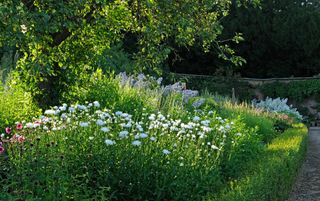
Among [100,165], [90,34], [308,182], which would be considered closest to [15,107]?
[90,34]

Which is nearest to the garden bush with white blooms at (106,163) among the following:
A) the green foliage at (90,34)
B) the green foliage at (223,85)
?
the green foliage at (90,34)

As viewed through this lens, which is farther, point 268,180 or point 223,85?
point 223,85

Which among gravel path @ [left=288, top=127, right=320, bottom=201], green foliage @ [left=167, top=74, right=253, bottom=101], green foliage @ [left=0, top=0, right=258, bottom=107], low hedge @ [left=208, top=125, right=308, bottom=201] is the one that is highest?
green foliage @ [left=0, top=0, right=258, bottom=107]

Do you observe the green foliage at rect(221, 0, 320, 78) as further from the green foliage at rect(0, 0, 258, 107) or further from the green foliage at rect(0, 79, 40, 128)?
the green foliage at rect(0, 79, 40, 128)

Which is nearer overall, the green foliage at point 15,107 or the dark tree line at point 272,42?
the green foliage at point 15,107

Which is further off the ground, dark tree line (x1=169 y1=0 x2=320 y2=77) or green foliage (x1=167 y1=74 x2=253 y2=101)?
dark tree line (x1=169 y1=0 x2=320 y2=77)

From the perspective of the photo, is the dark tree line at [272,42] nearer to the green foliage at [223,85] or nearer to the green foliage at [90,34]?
the green foliage at [223,85]

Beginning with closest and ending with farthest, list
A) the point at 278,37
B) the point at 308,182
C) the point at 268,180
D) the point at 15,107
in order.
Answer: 1. the point at 268,180
2. the point at 15,107
3. the point at 308,182
4. the point at 278,37

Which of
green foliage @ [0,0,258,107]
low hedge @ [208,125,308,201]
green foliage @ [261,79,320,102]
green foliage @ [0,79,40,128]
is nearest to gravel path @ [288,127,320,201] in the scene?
low hedge @ [208,125,308,201]

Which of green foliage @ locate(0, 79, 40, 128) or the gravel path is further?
the gravel path

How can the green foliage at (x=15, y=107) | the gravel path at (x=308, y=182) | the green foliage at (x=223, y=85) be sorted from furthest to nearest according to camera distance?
the green foliage at (x=223, y=85), the gravel path at (x=308, y=182), the green foliage at (x=15, y=107)

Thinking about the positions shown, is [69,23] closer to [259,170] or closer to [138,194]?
[138,194]

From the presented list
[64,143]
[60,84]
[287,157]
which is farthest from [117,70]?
[64,143]

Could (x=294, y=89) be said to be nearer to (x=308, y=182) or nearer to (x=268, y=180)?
(x=308, y=182)
